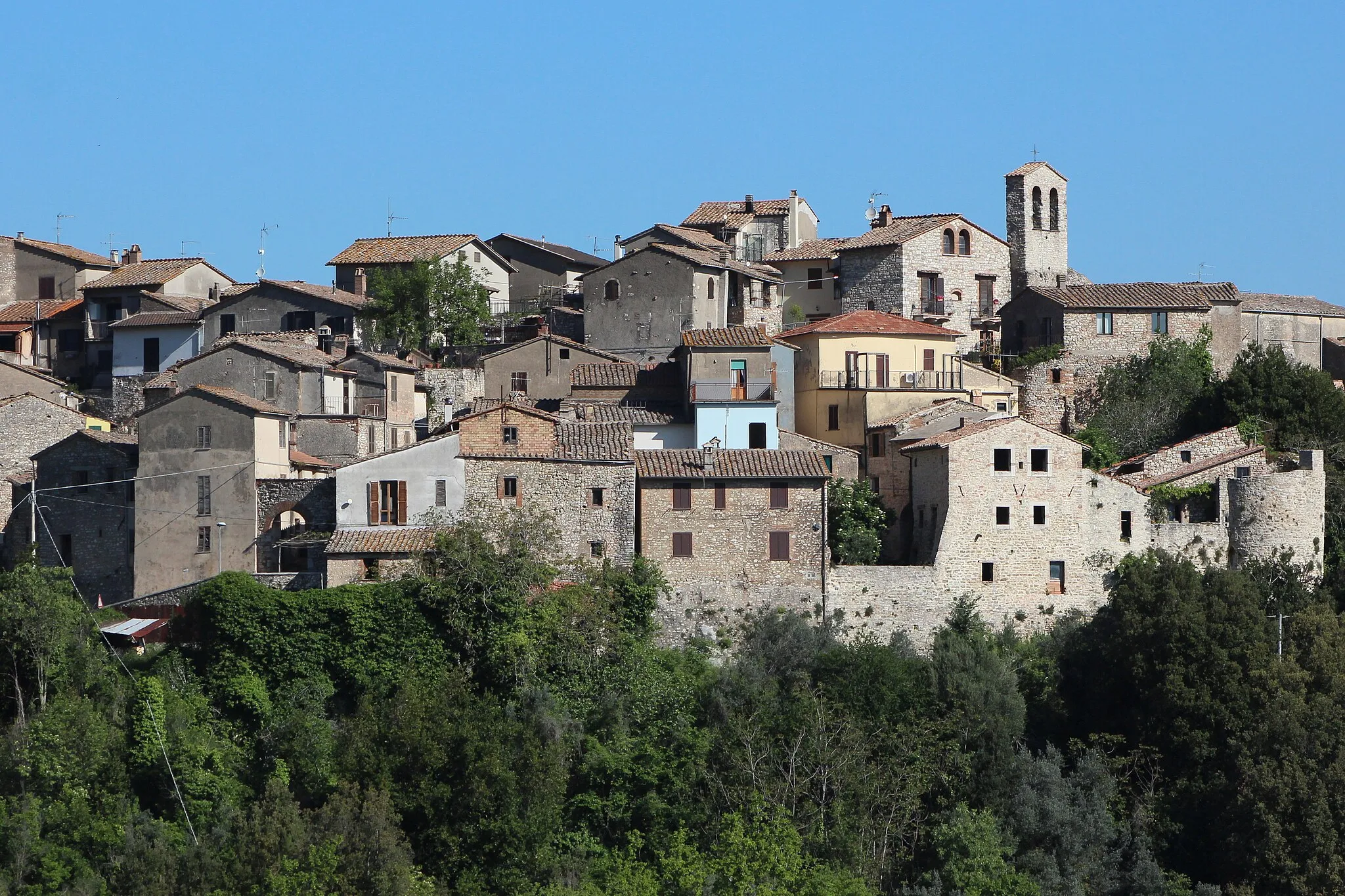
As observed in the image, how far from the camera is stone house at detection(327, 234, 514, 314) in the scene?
66.6 m

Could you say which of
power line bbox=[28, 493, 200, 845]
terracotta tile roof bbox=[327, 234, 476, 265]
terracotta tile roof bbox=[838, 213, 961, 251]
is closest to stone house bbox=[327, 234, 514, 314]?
terracotta tile roof bbox=[327, 234, 476, 265]

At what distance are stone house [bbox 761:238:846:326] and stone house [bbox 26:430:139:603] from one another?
23.9 meters

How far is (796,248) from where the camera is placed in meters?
69.2

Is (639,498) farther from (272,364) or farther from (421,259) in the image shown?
(421,259)

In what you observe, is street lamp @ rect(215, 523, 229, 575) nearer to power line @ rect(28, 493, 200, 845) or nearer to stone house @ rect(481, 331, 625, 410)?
power line @ rect(28, 493, 200, 845)

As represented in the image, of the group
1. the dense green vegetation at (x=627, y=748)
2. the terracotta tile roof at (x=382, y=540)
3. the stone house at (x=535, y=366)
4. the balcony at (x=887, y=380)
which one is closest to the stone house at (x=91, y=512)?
the dense green vegetation at (x=627, y=748)

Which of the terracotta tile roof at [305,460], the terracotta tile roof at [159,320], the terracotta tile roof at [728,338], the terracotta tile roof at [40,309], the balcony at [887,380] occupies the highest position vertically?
A: the terracotta tile roof at [40,309]

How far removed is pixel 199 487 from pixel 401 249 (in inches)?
827

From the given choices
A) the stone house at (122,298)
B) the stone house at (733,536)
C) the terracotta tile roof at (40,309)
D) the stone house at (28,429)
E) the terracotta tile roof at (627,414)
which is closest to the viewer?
the stone house at (733,536)

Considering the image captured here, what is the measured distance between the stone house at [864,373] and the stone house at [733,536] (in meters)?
7.01

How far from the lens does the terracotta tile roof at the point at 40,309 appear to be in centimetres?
6650

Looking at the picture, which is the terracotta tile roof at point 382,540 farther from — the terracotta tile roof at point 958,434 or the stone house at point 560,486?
the terracotta tile roof at point 958,434

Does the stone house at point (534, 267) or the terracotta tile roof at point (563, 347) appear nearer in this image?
the terracotta tile roof at point (563, 347)

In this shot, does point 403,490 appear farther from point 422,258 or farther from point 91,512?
point 422,258
